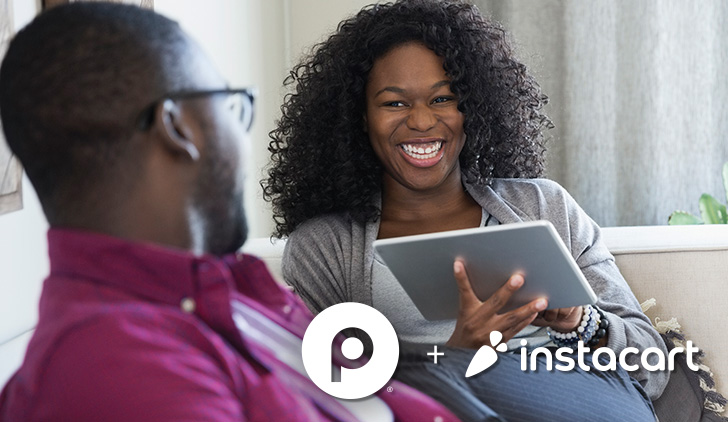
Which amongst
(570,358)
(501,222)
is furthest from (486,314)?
(501,222)

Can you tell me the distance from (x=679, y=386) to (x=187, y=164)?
1.08 metres

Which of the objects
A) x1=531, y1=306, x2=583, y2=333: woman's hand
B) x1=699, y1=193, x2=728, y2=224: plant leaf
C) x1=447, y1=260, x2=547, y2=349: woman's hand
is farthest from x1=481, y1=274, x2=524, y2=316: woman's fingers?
x1=699, y1=193, x2=728, y2=224: plant leaf

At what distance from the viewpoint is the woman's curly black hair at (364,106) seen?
1467 mm

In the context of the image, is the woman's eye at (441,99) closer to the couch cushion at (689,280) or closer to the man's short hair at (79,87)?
the couch cushion at (689,280)

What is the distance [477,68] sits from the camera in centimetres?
148

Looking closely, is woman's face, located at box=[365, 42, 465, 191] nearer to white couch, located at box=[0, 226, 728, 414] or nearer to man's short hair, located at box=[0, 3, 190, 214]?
white couch, located at box=[0, 226, 728, 414]

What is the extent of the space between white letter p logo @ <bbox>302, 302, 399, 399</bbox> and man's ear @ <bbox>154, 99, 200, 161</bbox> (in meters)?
0.21

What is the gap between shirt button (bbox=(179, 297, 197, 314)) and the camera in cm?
58

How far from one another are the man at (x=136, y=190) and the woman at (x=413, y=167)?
77cm

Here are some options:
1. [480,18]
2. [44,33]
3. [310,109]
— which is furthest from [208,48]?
[44,33]

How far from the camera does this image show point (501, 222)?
1451 mm

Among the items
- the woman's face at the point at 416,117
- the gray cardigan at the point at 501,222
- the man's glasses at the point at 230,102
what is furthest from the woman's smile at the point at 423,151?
the man's glasses at the point at 230,102

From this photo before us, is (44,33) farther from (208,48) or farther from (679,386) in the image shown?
(208,48)

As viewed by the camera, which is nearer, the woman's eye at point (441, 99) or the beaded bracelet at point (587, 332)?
the beaded bracelet at point (587, 332)
